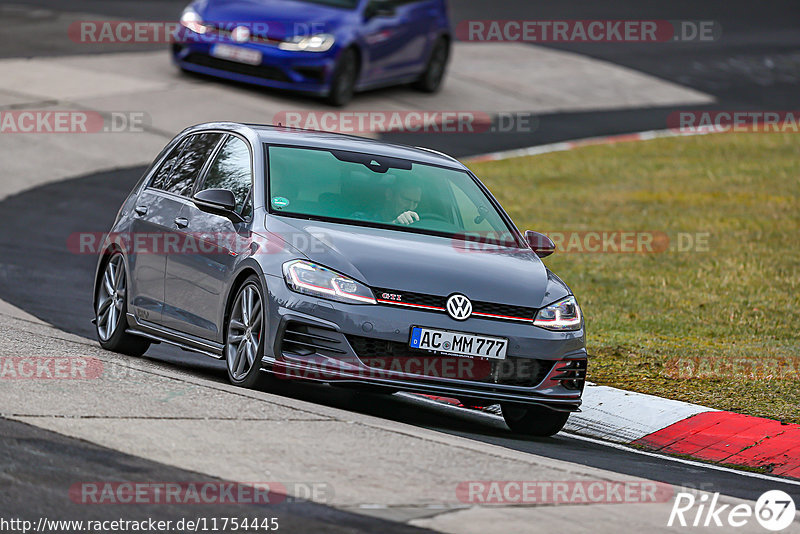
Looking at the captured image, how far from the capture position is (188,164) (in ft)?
32.4

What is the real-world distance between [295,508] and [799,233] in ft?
39.1

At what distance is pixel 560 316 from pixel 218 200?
2132 mm

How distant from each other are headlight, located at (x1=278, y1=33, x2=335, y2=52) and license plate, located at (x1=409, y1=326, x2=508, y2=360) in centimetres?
1361

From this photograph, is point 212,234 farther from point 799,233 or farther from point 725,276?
point 799,233

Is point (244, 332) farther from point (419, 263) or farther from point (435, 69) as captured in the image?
point (435, 69)

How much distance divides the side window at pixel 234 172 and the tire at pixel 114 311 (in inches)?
38.8

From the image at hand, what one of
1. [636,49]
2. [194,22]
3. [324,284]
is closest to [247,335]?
[324,284]

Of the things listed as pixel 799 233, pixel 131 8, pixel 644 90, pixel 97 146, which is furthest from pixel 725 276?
pixel 131 8

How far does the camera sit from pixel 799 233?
54.7 feet

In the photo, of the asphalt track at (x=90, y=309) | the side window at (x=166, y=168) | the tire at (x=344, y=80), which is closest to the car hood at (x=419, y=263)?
the asphalt track at (x=90, y=309)

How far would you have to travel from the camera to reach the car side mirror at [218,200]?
8781 millimetres

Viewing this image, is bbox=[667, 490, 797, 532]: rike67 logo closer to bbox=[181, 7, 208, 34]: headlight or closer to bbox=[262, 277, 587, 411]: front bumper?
bbox=[262, 277, 587, 411]: front bumper

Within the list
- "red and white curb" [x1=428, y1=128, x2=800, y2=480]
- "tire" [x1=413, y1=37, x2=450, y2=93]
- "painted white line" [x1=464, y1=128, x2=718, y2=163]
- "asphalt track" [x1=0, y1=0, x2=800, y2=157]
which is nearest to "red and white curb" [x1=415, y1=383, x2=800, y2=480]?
"red and white curb" [x1=428, y1=128, x2=800, y2=480]

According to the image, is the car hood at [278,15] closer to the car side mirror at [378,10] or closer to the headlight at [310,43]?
the headlight at [310,43]
